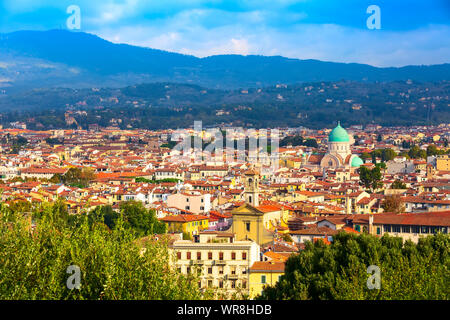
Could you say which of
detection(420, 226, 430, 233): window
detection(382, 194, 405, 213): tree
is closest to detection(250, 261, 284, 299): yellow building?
detection(420, 226, 430, 233): window

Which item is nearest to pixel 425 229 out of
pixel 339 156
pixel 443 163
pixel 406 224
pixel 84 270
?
pixel 406 224

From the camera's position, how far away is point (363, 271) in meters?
12.1

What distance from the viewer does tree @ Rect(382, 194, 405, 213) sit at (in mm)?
33406

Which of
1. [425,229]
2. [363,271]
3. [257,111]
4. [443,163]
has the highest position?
[363,271]

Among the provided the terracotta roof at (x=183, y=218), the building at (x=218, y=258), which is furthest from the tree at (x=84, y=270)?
the terracotta roof at (x=183, y=218)

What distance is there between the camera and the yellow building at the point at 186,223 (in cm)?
2828

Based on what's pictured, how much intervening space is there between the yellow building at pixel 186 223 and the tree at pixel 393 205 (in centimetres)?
835

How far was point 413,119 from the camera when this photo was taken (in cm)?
15950

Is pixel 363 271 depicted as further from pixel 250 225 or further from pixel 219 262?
pixel 250 225

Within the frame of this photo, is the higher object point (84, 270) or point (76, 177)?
point (84, 270)

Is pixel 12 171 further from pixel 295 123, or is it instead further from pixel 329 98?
pixel 329 98

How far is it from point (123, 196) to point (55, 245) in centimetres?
2990

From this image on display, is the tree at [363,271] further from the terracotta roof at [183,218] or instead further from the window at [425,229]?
Answer: the terracotta roof at [183,218]

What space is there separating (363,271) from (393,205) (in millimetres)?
22227
